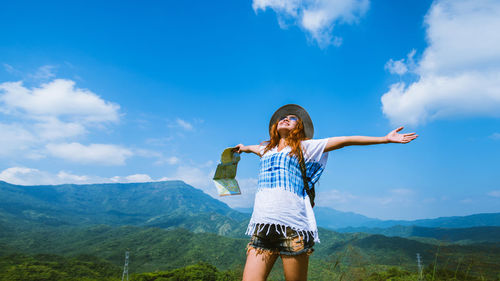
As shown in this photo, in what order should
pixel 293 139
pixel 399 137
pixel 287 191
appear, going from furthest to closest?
1. pixel 293 139
2. pixel 287 191
3. pixel 399 137

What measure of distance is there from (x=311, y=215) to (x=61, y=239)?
18635 cm

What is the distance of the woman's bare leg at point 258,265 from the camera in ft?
7.43

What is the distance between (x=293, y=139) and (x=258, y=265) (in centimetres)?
119

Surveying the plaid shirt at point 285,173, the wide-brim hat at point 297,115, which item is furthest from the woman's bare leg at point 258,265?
the wide-brim hat at point 297,115

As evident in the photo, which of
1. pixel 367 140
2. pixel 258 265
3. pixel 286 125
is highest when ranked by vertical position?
pixel 286 125

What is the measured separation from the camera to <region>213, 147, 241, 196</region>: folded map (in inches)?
144

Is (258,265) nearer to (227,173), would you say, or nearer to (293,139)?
(293,139)

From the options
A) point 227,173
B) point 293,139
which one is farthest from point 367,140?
point 227,173

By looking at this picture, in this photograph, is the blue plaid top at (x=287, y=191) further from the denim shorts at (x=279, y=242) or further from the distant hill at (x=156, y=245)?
the distant hill at (x=156, y=245)

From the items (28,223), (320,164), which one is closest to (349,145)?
(320,164)

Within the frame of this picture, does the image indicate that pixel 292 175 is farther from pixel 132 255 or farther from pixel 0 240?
pixel 0 240

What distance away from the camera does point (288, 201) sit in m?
2.42

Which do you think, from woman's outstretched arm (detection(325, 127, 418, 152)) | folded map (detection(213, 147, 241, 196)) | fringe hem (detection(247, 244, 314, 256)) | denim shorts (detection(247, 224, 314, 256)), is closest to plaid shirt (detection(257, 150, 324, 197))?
woman's outstretched arm (detection(325, 127, 418, 152))

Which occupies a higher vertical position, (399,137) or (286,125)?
(286,125)
